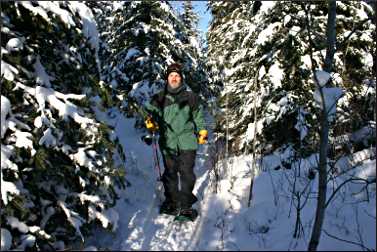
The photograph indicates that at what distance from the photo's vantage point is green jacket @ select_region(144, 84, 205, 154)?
5816mm

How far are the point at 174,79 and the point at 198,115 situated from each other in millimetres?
605

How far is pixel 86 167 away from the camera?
21.4 feet

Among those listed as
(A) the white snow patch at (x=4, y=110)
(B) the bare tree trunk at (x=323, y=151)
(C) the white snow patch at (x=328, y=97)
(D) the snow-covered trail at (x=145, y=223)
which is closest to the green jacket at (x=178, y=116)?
(D) the snow-covered trail at (x=145, y=223)

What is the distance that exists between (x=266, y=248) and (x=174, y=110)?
7.30 ft

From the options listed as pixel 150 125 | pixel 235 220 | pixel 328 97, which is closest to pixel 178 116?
pixel 150 125

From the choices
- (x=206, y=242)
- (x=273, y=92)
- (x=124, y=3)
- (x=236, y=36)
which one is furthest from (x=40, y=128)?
(x=124, y=3)

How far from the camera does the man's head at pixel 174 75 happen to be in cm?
562

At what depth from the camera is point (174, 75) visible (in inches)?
223

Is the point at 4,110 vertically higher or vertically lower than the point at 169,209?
higher

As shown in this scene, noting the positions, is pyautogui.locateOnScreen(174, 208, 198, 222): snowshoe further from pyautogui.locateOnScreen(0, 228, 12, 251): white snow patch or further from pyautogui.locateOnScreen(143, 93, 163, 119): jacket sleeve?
pyautogui.locateOnScreen(0, 228, 12, 251): white snow patch

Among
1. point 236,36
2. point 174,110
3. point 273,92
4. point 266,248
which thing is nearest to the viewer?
point 266,248

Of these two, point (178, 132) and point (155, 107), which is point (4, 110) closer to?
point (155, 107)

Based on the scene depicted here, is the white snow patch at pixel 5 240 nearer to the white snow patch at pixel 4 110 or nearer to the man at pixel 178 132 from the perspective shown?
the white snow patch at pixel 4 110

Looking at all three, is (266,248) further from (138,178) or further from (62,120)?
(138,178)
